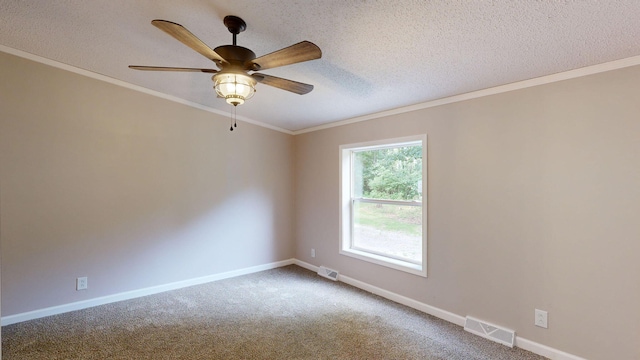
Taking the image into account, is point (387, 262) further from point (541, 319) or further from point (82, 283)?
point (82, 283)

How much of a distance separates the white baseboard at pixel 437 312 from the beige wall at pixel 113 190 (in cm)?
147

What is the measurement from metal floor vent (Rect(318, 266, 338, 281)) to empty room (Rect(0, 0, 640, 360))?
0.02 m

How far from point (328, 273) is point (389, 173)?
1701mm

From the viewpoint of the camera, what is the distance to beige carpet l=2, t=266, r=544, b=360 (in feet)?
7.84

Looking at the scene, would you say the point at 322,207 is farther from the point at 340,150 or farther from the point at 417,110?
the point at 417,110

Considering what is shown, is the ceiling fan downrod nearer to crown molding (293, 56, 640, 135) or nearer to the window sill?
crown molding (293, 56, 640, 135)

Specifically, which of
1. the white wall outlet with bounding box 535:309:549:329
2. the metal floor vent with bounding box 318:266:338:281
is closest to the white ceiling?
the white wall outlet with bounding box 535:309:549:329

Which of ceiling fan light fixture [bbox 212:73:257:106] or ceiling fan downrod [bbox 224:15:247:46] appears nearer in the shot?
ceiling fan light fixture [bbox 212:73:257:106]

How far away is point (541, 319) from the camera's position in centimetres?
238

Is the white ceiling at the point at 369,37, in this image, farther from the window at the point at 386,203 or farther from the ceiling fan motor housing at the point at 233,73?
the window at the point at 386,203

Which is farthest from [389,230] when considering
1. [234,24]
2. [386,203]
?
[234,24]

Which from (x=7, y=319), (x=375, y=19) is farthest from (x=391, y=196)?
(x=7, y=319)

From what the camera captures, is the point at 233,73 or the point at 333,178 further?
the point at 333,178

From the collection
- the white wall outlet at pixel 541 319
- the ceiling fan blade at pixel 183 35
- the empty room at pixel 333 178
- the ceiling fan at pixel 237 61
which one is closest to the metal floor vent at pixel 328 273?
the empty room at pixel 333 178
